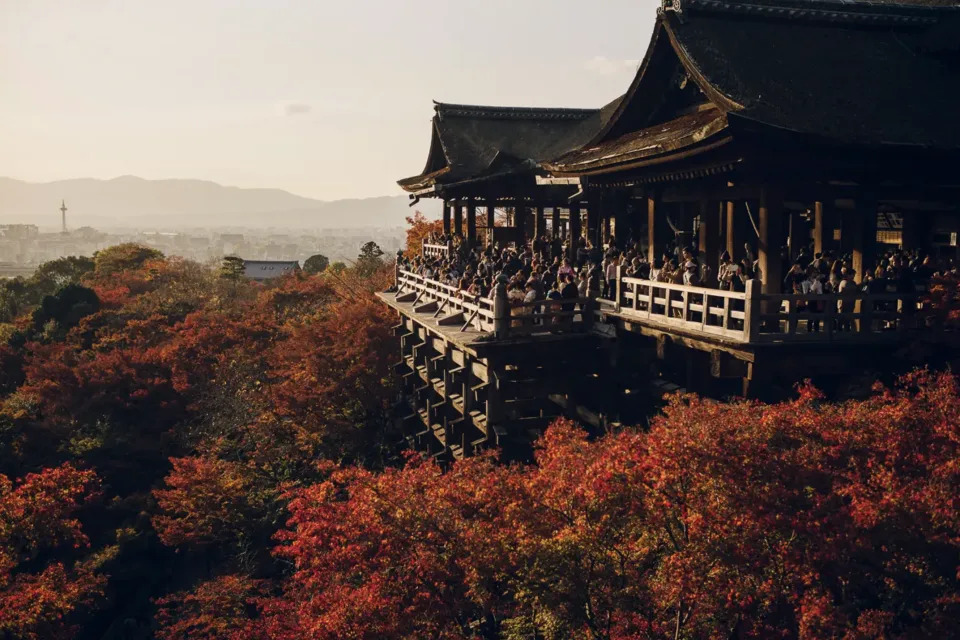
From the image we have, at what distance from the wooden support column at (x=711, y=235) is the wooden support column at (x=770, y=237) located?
287 cm

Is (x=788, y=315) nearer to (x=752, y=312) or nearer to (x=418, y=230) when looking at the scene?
(x=752, y=312)

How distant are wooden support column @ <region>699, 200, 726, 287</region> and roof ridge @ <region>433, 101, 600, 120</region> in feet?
52.0

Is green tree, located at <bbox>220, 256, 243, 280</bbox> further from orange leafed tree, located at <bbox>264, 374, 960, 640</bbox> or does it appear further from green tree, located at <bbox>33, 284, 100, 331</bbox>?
orange leafed tree, located at <bbox>264, 374, 960, 640</bbox>

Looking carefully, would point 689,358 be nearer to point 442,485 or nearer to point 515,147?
point 442,485

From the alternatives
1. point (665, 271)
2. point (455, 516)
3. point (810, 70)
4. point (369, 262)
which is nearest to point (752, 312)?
point (665, 271)

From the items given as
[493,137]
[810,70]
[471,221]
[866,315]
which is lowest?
[866,315]

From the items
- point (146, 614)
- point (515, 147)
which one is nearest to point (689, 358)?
point (515, 147)

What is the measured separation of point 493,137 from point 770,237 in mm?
18428

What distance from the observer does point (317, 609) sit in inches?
591

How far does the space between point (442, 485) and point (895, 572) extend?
7.44 metres

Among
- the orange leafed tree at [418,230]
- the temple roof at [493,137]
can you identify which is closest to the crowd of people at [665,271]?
the temple roof at [493,137]

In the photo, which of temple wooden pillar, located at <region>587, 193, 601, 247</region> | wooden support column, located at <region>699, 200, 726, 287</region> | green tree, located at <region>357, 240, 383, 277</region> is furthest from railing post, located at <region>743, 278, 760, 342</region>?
green tree, located at <region>357, 240, 383, 277</region>

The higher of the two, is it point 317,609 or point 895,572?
point 895,572

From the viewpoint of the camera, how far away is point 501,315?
55.5 ft
